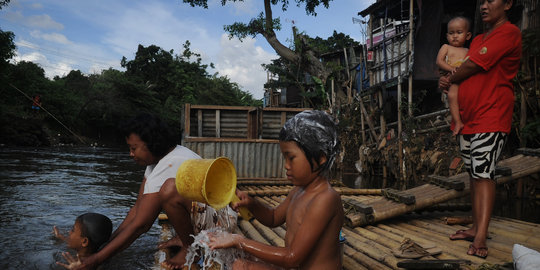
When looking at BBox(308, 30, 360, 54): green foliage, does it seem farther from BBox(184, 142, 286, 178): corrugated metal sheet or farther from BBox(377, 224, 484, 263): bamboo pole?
BBox(377, 224, 484, 263): bamboo pole

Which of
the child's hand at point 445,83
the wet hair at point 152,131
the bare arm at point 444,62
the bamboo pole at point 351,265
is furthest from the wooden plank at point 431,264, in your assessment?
the wet hair at point 152,131

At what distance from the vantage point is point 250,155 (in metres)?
8.27

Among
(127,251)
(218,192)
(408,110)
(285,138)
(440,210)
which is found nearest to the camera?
(285,138)

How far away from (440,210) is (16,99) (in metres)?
28.9

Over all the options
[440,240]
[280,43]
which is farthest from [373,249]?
[280,43]

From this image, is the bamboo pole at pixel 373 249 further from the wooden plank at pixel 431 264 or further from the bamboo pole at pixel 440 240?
the bamboo pole at pixel 440 240

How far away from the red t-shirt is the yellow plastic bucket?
1.98 metres

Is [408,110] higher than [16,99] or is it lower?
lower

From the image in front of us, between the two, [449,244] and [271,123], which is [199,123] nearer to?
[271,123]

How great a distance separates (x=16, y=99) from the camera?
24953 millimetres

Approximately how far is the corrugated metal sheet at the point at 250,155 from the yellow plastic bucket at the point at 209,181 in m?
5.87

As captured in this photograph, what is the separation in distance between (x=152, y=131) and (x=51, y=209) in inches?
153

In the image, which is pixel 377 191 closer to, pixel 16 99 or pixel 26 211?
pixel 26 211

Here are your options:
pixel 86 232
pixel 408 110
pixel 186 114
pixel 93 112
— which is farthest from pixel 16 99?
pixel 86 232
